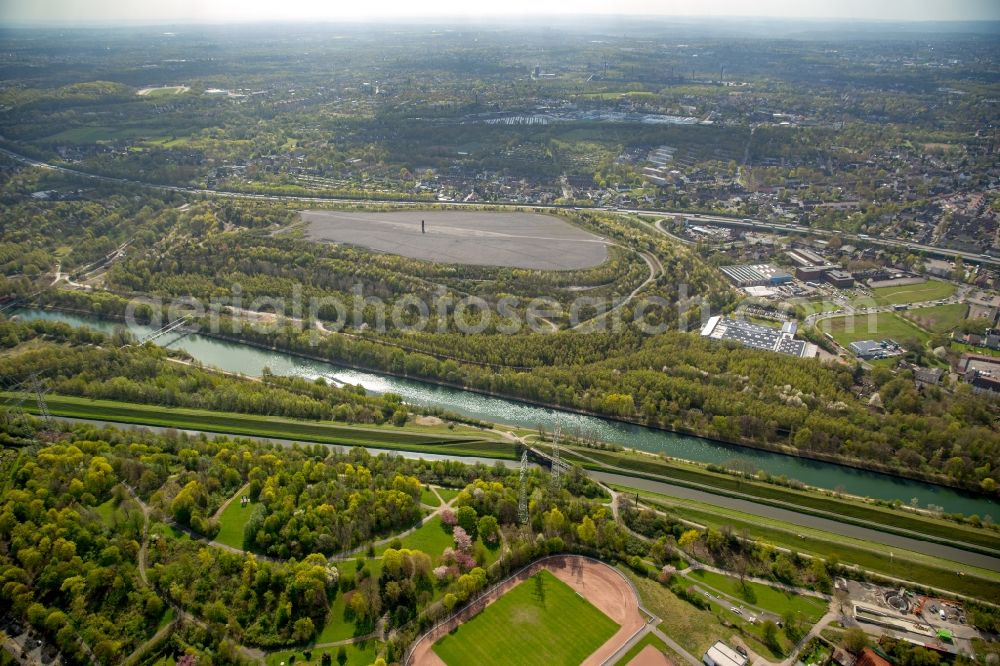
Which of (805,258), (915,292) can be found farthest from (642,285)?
(915,292)

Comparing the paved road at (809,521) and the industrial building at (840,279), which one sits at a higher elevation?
the industrial building at (840,279)

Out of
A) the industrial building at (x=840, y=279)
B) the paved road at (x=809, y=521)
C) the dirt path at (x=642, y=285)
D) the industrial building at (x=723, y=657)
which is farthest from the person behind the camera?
the industrial building at (x=840, y=279)

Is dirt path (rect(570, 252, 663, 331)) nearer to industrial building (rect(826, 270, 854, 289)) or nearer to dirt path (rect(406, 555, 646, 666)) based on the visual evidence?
industrial building (rect(826, 270, 854, 289))

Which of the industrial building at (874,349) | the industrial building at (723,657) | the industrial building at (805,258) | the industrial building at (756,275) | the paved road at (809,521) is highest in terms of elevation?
the industrial building at (805,258)

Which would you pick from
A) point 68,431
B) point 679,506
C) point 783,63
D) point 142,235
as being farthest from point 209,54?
point 679,506

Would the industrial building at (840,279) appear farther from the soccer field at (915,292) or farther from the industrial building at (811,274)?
the soccer field at (915,292)

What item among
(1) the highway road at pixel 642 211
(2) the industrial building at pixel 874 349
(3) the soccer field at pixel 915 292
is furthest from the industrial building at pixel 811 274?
A: (2) the industrial building at pixel 874 349

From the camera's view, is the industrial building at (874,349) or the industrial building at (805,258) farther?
the industrial building at (805,258)
